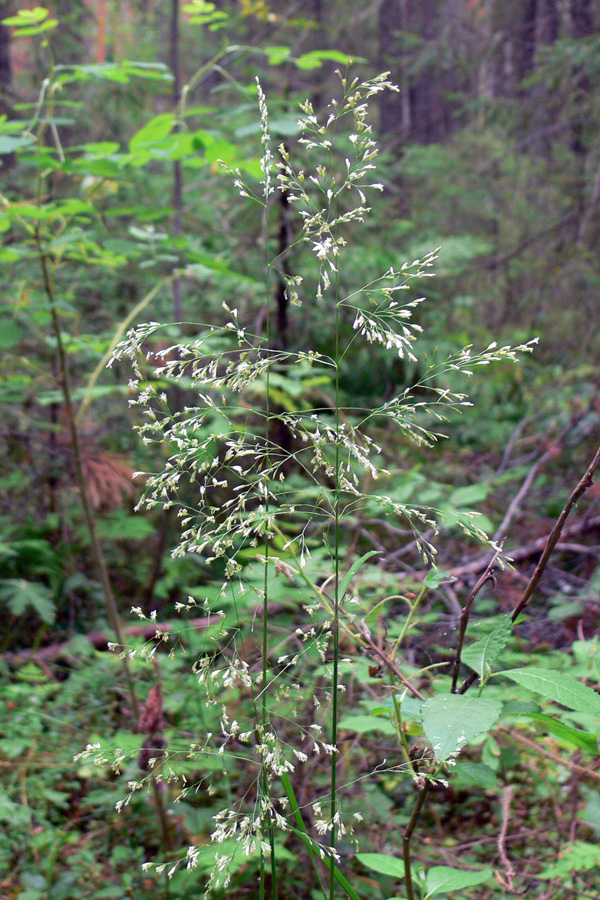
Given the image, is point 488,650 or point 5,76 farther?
point 5,76

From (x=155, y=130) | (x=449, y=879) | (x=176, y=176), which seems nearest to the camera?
(x=449, y=879)

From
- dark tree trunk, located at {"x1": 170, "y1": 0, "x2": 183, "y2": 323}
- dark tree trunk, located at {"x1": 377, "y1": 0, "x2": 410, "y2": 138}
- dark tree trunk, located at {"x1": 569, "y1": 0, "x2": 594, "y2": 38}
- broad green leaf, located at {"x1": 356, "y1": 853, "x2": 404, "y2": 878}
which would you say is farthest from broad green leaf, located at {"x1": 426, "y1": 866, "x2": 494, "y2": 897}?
dark tree trunk, located at {"x1": 377, "y1": 0, "x2": 410, "y2": 138}

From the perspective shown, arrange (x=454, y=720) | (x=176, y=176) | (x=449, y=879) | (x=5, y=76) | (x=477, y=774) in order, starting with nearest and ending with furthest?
(x=454, y=720) < (x=477, y=774) < (x=449, y=879) < (x=176, y=176) < (x=5, y=76)

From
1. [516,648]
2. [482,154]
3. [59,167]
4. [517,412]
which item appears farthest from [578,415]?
[482,154]

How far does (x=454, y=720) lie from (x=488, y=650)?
0.63 ft

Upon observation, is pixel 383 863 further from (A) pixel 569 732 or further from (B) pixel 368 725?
(A) pixel 569 732

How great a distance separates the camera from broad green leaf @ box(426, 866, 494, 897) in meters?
1.02

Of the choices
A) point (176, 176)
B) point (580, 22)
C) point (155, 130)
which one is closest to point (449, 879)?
point (155, 130)

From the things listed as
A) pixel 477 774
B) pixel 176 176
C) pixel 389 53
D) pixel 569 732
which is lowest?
pixel 477 774

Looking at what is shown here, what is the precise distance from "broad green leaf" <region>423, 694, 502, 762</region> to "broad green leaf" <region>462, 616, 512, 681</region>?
0.08 meters

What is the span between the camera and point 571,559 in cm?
358

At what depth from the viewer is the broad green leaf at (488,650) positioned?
930 mm

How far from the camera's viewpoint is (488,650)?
957 millimetres

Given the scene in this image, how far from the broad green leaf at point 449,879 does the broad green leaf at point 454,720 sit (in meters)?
0.38
